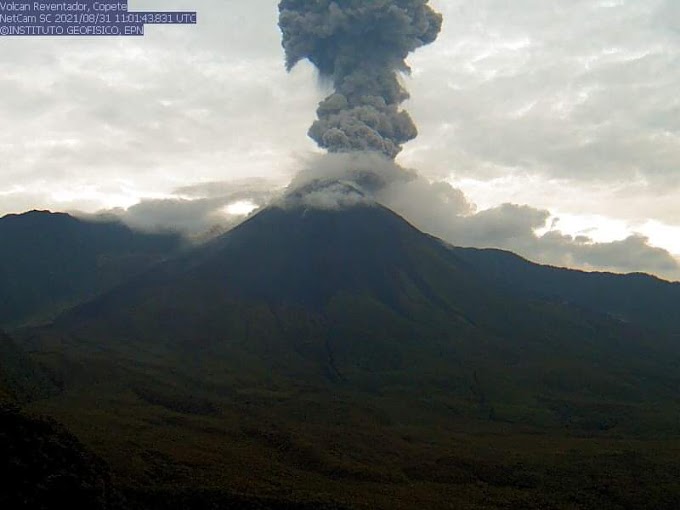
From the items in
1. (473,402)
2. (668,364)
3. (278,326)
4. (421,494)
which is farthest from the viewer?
(278,326)

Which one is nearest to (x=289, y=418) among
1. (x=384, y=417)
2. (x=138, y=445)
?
(x=384, y=417)

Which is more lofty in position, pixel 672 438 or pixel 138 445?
pixel 138 445

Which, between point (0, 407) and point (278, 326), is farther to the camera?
point (278, 326)

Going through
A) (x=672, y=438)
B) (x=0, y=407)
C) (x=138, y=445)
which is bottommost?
(x=672, y=438)

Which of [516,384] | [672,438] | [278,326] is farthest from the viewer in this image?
[278,326]

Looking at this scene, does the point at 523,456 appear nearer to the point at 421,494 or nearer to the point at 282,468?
the point at 421,494

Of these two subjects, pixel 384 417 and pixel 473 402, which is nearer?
pixel 384 417

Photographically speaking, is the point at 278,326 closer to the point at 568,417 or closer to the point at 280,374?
the point at 280,374

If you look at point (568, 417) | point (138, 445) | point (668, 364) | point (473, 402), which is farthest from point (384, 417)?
point (668, 364)

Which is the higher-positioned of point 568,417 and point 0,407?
point 0,407

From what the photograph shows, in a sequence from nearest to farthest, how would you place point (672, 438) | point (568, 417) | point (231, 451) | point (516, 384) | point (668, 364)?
point (231, 451)
point (672, 438)
point (568, 417)
point (516, 384)
point (668, 364)
